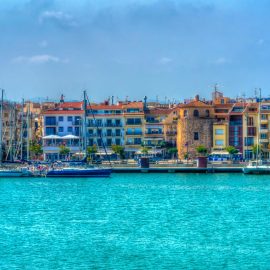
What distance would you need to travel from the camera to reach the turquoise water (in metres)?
41.3

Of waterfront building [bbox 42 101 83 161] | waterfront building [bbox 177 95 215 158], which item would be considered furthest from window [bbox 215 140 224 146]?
waterfront building [bbox 42 101 83 161]

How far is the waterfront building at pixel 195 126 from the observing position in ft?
372

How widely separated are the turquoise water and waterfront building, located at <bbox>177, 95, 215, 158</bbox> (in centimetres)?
3010

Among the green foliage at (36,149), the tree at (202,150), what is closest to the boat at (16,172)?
the tree at (202,150)

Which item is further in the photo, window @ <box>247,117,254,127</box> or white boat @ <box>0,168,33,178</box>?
window @ <box>247,117,254,127</box>

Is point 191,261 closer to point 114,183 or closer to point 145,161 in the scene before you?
point 114,183

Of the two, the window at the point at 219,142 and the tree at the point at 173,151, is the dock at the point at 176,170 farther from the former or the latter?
the tree at the point at 173,151

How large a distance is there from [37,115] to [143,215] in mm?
76781

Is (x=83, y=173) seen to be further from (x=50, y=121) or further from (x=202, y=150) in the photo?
(x=50, y=121)

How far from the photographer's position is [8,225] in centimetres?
5219

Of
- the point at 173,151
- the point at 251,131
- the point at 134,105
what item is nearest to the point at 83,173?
the point at 173,151

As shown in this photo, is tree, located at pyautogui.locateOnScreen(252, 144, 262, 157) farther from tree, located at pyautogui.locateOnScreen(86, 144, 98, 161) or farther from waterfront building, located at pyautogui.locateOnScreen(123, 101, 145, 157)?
tree, located at pyautogui.locateOnScreen(86, 144, 98, 161)

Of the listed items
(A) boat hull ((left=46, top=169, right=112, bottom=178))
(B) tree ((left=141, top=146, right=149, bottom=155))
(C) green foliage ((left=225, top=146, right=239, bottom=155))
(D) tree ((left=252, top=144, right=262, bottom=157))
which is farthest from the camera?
(B) tree ((left=141, top=146, right=149, bottom=155))

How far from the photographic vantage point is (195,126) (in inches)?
4469
